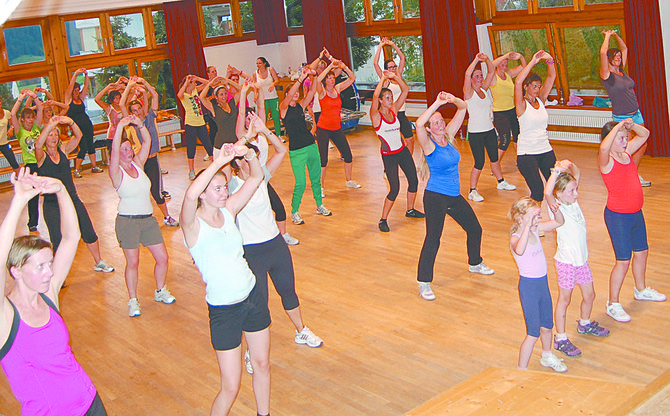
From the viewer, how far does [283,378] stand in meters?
4.91

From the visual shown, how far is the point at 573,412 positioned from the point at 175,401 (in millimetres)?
2551

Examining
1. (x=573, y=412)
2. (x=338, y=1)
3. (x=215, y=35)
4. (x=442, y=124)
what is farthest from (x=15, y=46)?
(x=573, y=412)

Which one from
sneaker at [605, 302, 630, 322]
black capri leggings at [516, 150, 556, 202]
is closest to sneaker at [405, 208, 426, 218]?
black capri leggings at [516, 150, 556, 202]

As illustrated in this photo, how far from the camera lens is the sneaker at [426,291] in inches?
231

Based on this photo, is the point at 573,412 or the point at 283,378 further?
the point at 283,378

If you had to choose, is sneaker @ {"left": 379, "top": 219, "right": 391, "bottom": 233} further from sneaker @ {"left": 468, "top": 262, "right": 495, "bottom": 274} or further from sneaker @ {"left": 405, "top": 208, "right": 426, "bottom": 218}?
sneaker @ {"left": 468, "top": 262, "right": 495, "bottom": 274}

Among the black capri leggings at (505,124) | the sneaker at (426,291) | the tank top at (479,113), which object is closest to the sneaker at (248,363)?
the sneaker at (426,291)

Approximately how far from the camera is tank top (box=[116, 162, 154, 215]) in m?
5.92

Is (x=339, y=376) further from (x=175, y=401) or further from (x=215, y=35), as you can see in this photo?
(x=215, y=35)

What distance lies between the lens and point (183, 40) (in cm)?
1470

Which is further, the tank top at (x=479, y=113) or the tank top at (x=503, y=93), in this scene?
the tank top at (x=503, y=93)

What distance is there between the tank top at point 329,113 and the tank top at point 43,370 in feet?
20.5

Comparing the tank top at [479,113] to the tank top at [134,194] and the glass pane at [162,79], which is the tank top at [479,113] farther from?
the glass pane at [162,79]

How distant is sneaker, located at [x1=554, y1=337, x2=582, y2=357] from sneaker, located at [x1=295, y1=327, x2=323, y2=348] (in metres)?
1.65
